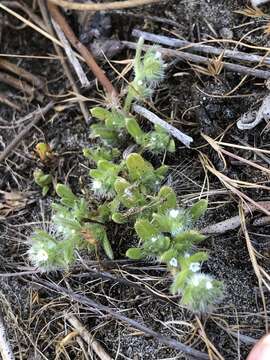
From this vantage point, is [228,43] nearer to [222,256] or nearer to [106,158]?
[106,158]

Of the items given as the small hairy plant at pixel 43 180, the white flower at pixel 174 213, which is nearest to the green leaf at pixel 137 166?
the white flower at pixel 174 213

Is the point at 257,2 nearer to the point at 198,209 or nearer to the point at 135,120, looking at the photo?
the point at 135,120

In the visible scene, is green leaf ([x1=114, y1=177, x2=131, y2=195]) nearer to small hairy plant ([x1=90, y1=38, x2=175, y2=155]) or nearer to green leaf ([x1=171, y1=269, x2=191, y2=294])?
small hairy plant ([x1=90, y1=38, x2=175, y2=155])

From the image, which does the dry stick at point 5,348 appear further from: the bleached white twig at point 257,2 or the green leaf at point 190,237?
the bleached white twig at point 257,2

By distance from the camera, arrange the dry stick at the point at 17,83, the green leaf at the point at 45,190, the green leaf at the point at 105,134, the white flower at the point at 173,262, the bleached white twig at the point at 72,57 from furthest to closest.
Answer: the dry stick at the point at 17,83, the bleached white twig at the point at 72,57, the green leaf at the point at 45,190, the green leaf at the point at 105,134, the white flower at the point at 173,262

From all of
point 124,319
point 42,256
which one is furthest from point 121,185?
point 124,319

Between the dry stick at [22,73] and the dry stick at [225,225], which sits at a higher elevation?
the dry stick at [22,73]
